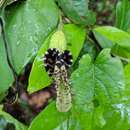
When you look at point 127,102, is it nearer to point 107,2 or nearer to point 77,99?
point 77,99

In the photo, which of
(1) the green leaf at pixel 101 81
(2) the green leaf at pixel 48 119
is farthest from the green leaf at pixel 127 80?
(2) the green leaf at pixel 48 119

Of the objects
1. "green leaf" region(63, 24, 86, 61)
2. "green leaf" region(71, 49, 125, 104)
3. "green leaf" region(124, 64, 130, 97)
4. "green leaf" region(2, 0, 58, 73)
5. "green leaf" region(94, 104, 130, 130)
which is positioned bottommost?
"green leaf" region(94, 104, 130, 130)

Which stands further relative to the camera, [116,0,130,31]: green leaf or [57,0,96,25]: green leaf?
[116,0,130,31]: green leaf

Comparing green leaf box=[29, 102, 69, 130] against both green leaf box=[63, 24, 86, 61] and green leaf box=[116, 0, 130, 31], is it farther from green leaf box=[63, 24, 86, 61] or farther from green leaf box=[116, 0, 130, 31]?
green leaf box=[116, 0, 130, 31]

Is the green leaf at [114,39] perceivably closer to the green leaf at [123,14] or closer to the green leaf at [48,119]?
the green leaf at [123,14]

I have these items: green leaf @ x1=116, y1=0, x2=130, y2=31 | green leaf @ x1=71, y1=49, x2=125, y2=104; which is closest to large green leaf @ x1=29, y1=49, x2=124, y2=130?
green leaf @ x1=71, y1=49, x2=125, y2=104

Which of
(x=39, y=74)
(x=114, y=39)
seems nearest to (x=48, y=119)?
(x=39, y=74)
